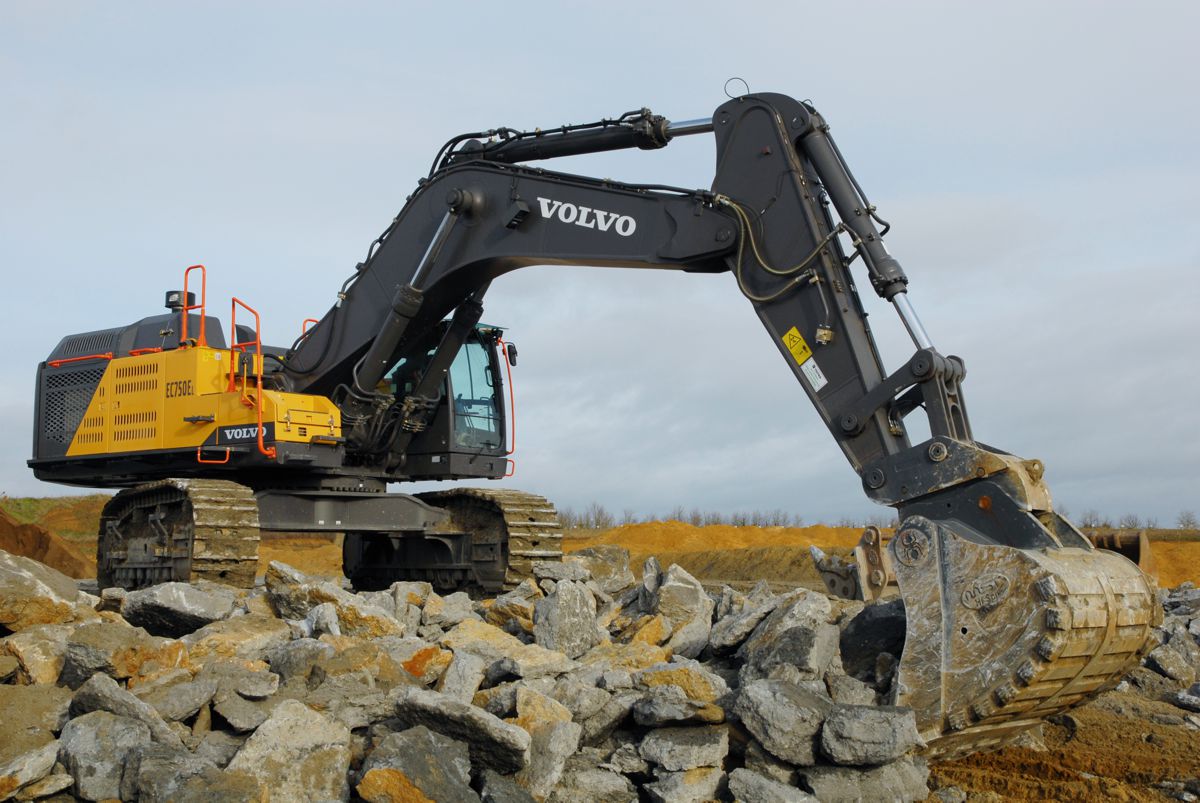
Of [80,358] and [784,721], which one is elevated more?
[80,358]

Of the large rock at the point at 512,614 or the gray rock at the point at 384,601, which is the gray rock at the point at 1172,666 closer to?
the large rock at the point at 512,614

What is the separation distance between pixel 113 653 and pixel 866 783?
154 inches

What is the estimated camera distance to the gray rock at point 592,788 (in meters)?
5.10

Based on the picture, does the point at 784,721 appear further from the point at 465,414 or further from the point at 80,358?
the point at 80,358

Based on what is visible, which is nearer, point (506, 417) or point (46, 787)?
point (46, 787)

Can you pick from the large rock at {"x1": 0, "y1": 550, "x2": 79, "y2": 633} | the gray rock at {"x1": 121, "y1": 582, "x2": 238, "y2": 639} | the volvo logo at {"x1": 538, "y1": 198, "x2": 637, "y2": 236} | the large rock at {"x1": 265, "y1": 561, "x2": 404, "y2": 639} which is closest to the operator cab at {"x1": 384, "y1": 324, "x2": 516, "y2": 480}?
the volvo logo at {"x1": 538, "y1": 198, "x2": 637, "y2": 236}

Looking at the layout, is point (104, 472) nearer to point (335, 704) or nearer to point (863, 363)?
point (335, 704)

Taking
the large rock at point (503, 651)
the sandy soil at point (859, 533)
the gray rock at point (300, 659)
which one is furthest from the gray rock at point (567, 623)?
the sandy soil at point (859, 533)

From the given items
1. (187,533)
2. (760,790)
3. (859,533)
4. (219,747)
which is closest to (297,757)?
(219,747)

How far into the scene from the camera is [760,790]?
5.05 metres

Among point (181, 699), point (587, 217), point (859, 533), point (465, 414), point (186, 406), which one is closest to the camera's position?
point (181, 699)

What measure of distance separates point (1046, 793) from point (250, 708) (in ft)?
12.3

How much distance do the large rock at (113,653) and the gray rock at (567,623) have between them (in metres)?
2.03

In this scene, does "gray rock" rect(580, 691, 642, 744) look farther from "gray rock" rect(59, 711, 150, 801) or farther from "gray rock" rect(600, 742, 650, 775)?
"gray rock" rect(59, 711, 150, 801)
